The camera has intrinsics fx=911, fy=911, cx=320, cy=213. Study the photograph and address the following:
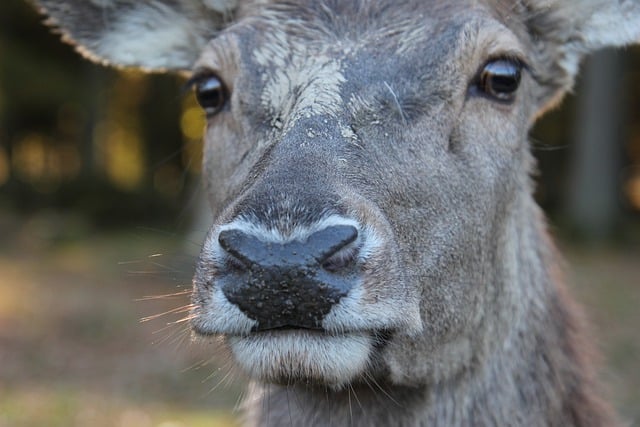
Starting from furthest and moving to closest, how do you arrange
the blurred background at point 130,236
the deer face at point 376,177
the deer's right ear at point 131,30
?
the blurred background at point 130,236, the deer's right ear at point 131,30, the deer face at point 376,177

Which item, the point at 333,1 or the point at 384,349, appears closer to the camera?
the point at 384,349

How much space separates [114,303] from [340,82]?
38.2ft

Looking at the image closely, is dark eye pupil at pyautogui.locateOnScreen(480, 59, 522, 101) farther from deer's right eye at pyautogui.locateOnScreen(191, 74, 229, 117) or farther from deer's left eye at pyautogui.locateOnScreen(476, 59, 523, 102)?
deer's right eye at pyautogui.locateOnScreen(191, 74, 229, 117)

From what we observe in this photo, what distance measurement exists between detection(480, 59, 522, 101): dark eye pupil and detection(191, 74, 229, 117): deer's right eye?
129 centimetres

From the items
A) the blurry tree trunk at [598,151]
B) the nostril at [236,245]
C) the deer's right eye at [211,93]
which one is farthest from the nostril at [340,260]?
the blurry tree trunk at [598,151]

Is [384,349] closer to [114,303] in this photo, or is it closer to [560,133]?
[114,303]

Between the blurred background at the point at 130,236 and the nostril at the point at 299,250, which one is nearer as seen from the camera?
the nostril at the point at 299,250

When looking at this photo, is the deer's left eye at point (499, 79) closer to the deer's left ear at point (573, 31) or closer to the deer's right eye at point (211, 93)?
the deer's left ear at point (573, 31)

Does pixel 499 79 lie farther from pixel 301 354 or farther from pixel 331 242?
pixel 301 354

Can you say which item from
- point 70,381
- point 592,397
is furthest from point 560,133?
point 592,397

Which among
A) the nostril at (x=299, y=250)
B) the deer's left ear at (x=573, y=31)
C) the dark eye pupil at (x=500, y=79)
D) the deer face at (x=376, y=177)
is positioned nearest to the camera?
the nostril at (x=299, y=250)

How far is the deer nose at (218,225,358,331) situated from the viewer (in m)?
3.08

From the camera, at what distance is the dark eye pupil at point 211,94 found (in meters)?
4.60

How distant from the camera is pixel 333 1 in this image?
4352 millimetres
